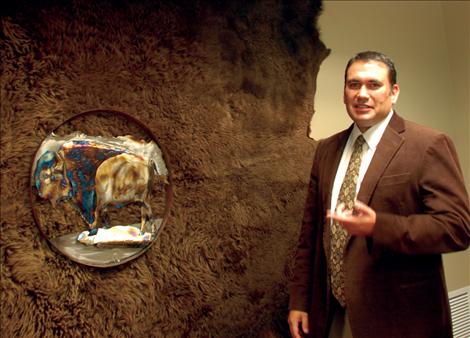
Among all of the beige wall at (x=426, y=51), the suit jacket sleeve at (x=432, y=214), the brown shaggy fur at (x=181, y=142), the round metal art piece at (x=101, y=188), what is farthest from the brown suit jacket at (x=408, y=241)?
the beige wall at (x=426, y=51)

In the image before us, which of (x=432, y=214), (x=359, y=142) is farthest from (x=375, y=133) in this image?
(x=432, y=214)

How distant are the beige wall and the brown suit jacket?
0.77m

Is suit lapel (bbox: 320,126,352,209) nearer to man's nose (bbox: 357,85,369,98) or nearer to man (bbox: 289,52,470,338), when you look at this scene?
man (bbox: 289,52,470,338)

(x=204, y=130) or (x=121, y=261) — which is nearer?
(x=121, y=261)

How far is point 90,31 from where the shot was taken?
1.31 metres

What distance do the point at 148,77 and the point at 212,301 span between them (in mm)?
807

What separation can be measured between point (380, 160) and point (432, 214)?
0.20 m

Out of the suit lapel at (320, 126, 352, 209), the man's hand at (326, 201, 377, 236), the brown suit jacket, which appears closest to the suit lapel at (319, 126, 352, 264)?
the suit lapel at (320, 126, 352, 209)

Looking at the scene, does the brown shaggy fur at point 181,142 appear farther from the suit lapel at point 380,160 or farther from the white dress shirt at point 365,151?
the suit lapel at point 380,160

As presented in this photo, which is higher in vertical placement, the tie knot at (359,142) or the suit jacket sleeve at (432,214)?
the tie knot at (359,142)

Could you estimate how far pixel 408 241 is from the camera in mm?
1132

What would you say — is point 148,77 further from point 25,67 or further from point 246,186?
point 246,186

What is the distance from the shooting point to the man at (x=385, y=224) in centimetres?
115

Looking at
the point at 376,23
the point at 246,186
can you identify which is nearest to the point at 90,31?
the point at 246,186
